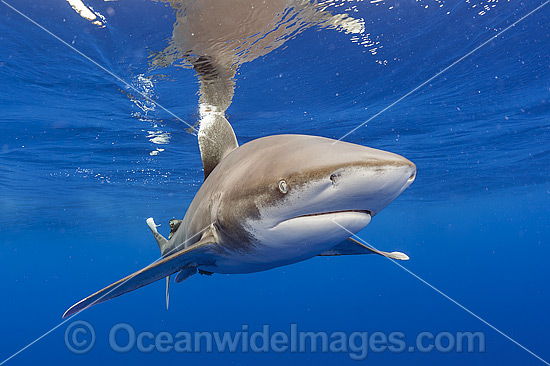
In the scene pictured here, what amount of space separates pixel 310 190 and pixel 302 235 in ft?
1.87

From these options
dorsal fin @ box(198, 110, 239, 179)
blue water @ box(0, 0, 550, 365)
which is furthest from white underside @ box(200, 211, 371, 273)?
blue water @ box(0, 0, 550, 365)

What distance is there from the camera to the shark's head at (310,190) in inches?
83.0

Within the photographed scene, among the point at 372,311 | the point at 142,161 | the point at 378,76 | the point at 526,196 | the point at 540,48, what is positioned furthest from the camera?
the point at 372,311

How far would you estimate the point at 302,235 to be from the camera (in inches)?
106

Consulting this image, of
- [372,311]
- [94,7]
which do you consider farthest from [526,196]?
[94,7]

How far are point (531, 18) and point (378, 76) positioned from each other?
3.84m

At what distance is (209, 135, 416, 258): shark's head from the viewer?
2107 mm

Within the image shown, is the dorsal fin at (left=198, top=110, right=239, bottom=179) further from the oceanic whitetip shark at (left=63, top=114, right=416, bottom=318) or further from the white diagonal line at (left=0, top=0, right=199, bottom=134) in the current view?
the white diagonal line at (left=0, top=0, right=199, bottom=134)

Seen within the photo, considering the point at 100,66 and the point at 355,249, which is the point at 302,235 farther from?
the point at 100,66

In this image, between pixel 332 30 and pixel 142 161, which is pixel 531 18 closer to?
pixel 332 30

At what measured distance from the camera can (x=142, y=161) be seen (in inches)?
723

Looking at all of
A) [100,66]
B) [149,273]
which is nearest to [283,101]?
[100,66]

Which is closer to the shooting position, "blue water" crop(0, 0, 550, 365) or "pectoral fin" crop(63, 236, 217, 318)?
"pectoral fin" crop(63, 236, 217, 318)

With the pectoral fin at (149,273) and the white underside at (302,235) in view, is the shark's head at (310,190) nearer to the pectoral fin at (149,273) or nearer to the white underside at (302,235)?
the white underside at (302,235)
